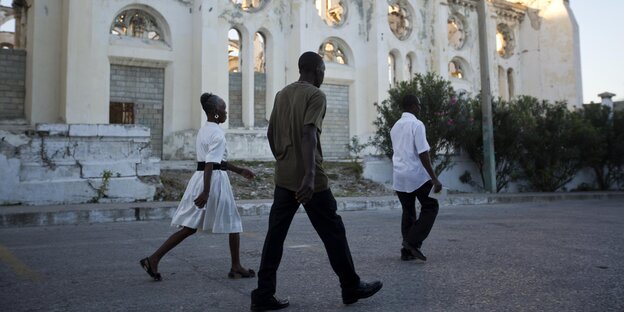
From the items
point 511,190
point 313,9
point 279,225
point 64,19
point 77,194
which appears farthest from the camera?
point 313,9

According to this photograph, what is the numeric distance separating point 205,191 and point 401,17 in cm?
2340

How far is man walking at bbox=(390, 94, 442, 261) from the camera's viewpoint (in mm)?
4602

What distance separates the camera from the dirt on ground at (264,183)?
1152 centimetres

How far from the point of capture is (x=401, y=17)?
25312 mm

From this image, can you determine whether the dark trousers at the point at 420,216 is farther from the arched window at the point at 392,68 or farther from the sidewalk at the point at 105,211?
the arched window at the point at 392,68

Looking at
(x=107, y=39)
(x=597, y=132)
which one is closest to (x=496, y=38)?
(x=597, y=132)

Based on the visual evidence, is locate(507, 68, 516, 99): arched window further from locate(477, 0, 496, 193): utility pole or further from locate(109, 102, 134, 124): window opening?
locate(109, 102, 134, 124): window opening

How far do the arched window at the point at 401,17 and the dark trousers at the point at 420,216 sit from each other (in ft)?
68.7

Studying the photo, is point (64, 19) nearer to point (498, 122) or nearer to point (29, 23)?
point (29, 23)

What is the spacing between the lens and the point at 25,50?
16141mm

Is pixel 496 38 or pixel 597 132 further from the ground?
pixel 496 38

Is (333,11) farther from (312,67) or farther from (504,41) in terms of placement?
(312,67)

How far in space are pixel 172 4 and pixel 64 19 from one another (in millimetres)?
3857

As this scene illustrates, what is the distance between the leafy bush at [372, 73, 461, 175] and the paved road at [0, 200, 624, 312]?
23.9 feet
